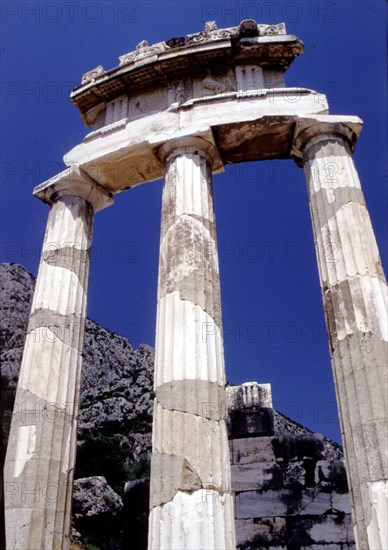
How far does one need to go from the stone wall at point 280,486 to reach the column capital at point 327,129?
7549 millimetres

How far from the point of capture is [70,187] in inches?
613

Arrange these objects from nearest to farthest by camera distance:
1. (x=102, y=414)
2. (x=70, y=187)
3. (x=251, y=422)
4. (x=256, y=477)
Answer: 1. (x=70, y=187)
2. (x=256, y=477)
3. (x=251, y=422)
4. (x=102, y=414)

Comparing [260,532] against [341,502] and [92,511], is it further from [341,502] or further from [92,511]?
[92,511]

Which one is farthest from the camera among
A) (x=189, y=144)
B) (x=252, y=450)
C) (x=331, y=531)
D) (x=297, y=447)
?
(x=252, y=450)

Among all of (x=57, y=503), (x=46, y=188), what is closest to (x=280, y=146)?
(x=46, y=188)

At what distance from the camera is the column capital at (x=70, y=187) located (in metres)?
15.5

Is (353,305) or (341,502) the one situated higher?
(353,305)

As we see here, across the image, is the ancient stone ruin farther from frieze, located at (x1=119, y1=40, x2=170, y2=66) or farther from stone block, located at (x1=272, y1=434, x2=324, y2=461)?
stone block, located at (x1=272, y1=434, x2=324, y2=461)

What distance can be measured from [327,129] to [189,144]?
134 inches

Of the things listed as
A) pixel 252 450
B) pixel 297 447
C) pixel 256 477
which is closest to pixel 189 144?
pixel 252 450

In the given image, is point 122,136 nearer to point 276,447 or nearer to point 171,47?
point 171,47

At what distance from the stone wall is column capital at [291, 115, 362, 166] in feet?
24.8

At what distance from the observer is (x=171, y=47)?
16656 mm

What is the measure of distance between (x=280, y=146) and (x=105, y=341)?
37.4 metres
